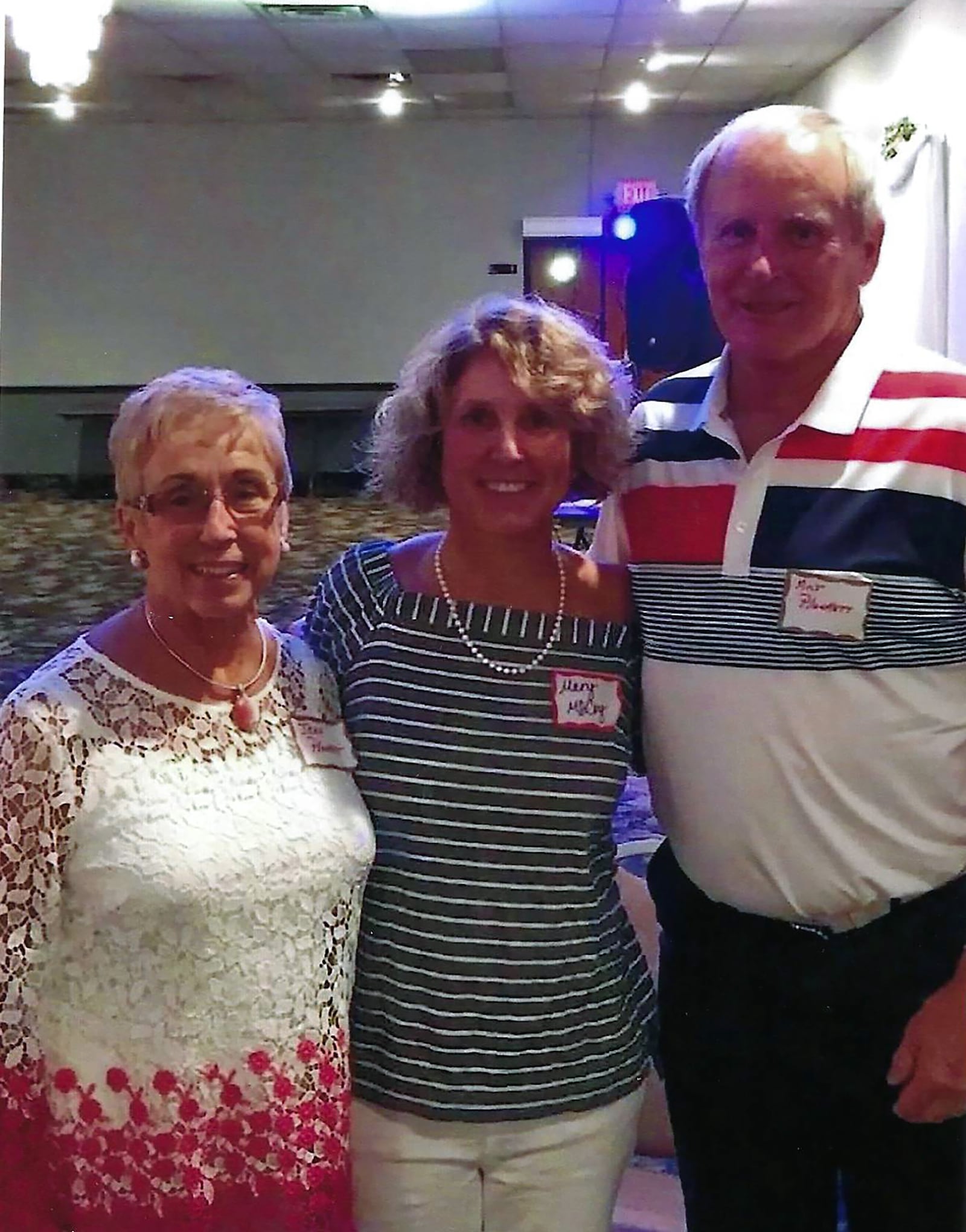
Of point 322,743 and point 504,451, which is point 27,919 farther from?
point 504,451

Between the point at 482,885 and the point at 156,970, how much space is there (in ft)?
1.10

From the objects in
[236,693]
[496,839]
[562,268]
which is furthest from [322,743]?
[562,268]

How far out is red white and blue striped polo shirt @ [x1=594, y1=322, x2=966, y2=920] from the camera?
1479 millimetres

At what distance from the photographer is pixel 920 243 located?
7109 millimetres

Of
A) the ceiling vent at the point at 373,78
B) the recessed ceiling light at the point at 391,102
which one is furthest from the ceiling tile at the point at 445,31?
the recessed ceiling light at the point at 391,102

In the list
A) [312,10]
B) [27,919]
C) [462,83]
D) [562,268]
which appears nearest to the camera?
[27,919]

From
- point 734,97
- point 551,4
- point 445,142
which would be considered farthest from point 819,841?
point 445,142

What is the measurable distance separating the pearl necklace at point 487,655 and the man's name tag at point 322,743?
0.17 metres

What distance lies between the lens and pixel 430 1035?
143cm

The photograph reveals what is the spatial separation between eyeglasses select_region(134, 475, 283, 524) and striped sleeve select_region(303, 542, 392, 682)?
0.61 ft

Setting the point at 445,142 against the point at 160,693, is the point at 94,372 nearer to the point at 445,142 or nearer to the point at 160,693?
the point at 445,142

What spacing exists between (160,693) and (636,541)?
587 mm

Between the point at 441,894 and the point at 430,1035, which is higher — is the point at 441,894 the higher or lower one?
the higher one

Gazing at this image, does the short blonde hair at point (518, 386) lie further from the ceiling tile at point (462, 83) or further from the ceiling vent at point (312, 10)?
the ceiling tile at point (462, 83)
